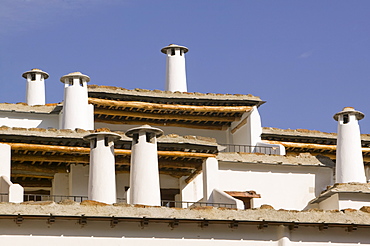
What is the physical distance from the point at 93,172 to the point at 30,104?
14415 mm

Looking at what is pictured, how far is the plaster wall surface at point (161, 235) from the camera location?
32.9 m

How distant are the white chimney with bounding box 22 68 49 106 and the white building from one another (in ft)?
0.83

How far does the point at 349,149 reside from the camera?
4391cm

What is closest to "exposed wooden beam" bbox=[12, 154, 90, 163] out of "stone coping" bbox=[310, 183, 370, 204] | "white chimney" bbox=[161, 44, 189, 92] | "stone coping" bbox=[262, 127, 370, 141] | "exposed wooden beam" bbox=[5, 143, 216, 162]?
"exposed wooden beam" bbox=[5, 143, 216, 162]

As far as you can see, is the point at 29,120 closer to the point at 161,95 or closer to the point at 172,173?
the point at 161,95

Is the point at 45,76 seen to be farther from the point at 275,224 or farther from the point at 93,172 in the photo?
the point at 275,224

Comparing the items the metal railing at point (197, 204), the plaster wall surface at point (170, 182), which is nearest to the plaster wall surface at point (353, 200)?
the metal railing at point (197, 204)

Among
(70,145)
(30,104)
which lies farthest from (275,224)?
(30,104)

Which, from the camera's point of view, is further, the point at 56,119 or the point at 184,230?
the point at 56,119

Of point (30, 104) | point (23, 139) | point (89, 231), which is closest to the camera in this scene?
point (89, 231)

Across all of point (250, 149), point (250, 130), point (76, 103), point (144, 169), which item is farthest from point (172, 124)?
point (144, 169)

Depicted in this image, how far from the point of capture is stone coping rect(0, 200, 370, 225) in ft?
109

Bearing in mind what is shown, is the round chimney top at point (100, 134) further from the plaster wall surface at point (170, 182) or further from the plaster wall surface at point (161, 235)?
the plaster wall surface at point (170, 182)

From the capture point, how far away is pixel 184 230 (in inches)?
1368
